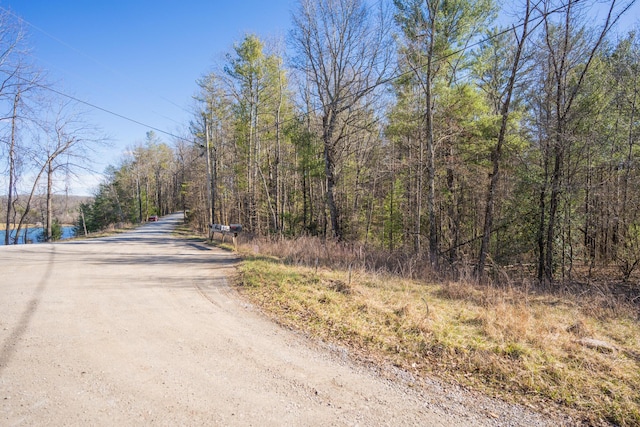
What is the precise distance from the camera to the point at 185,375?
10.1 ft

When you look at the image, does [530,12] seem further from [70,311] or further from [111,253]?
[111,253]

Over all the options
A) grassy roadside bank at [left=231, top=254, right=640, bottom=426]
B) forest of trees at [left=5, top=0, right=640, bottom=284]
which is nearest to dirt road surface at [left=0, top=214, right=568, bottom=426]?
grassy roadside bank at [left=231, top=254, right=640, bottom=426]

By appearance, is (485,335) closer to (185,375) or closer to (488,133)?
(185,375)

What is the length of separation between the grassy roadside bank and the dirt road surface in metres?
0.41

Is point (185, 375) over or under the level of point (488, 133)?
under

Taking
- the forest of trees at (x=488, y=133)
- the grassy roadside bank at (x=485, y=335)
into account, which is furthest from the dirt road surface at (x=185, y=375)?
the forest of trees at (x=488, y=133)

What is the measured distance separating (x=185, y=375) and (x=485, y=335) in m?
3.81

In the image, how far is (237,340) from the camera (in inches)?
156

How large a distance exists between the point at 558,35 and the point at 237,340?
577 inches

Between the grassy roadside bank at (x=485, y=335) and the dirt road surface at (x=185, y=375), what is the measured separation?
41cm

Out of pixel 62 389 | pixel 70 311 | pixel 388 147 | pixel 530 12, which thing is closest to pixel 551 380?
pixel 62 389

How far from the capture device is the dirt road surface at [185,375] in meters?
2.51

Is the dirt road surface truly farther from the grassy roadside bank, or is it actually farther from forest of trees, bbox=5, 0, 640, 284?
forest of trees, bbox=5, 0, 640, 284

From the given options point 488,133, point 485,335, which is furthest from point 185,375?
point 488,133
